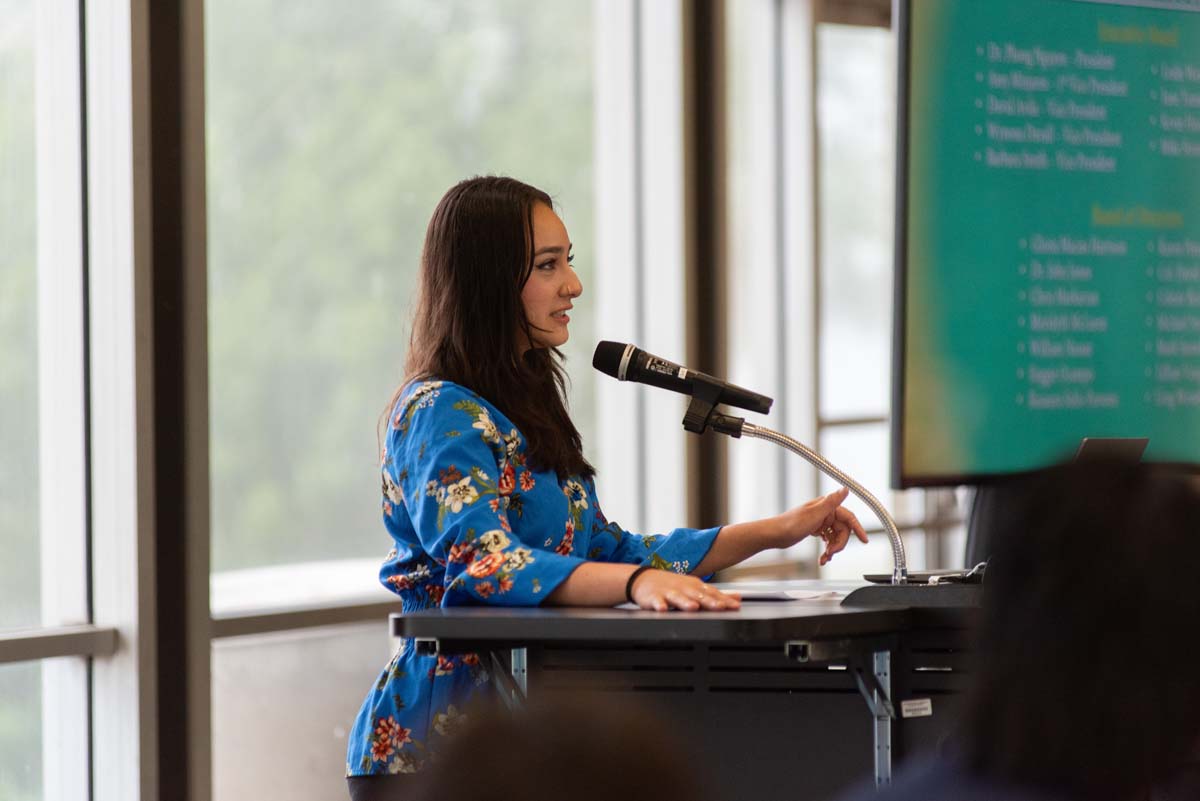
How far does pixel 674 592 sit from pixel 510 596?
213 millimetres

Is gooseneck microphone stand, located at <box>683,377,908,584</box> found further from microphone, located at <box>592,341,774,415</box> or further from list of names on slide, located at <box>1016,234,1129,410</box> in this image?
list of names on slide, located at <box>1016,234,1129,410</box>

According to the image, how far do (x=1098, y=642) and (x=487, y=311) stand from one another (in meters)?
1.35

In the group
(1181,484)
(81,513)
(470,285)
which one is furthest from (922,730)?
(81,513)

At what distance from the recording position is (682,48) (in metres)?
4.70

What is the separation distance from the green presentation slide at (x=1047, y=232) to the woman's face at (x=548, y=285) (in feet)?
2.44

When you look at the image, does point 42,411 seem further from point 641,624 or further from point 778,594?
point 641,624

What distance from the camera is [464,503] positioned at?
1978 mm

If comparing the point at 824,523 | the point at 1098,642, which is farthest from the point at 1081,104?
the point at 1098,642

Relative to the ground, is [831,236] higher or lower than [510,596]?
higher

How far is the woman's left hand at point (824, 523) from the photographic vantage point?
236 cm

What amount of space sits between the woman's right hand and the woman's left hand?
445 mm

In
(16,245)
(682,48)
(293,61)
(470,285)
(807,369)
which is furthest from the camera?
(807,369)

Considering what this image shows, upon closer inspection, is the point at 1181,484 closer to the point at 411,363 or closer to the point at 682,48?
the point at 411,363

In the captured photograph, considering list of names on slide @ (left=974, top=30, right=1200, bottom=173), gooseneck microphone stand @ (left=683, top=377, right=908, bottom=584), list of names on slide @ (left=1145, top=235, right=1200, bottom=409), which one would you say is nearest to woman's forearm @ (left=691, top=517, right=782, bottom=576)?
gooseneck microphone stand @ (left=683, top=377, right=908, bottom=584)
